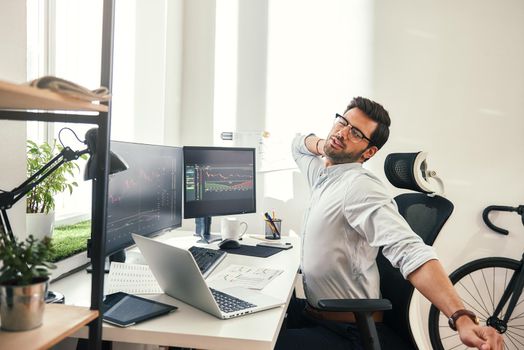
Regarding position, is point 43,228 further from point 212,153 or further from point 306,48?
point 306,48

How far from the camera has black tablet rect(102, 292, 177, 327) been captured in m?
1.08

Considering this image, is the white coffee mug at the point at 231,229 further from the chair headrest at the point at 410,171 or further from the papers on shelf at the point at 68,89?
the papers on shelf at the point at 68,89

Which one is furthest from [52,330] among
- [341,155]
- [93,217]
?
[341,155]

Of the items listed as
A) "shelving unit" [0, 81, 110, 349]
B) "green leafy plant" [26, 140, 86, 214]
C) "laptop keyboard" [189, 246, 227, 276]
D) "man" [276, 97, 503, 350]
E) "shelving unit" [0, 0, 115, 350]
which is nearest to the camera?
"shelving unit" [0, 81, 110, 349]

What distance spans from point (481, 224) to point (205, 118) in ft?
5.89

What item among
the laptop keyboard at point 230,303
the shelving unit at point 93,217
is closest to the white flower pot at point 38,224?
the shelving unit at point 93,217

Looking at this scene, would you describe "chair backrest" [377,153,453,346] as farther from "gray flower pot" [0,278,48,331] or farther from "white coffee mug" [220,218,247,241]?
"gray flower pot" [0,278,48,331]

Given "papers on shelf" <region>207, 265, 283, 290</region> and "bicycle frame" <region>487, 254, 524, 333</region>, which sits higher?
"papers on shelf" <region>207, 265, 283, 290</region>

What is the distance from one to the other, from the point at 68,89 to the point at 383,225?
0.98 m

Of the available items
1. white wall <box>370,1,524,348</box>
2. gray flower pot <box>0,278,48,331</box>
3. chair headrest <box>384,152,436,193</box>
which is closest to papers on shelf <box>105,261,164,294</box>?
gray flower pot <box>0,278,48,331</box>

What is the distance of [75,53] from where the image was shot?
212 centimetres

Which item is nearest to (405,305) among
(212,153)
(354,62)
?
(212,153)

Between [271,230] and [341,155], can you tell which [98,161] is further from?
[271,230]

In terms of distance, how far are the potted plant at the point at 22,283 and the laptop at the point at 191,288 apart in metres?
0.33
